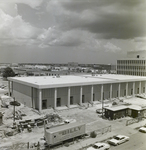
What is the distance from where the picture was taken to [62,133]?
92.3ft

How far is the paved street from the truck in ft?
19.0

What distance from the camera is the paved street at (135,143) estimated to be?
27489 mm

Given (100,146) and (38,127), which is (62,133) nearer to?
(100,146)

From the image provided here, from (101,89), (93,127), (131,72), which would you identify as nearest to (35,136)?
(93,127)

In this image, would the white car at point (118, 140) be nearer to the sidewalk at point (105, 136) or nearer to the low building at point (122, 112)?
the sidewalk at point (105, 136)

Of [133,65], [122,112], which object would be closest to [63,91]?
[122,112]

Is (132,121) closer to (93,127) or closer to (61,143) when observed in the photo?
(93,127)

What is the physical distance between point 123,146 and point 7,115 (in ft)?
91.7

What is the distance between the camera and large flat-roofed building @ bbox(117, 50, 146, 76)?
347 feet

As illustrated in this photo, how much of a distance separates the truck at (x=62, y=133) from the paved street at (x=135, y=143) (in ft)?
19.0

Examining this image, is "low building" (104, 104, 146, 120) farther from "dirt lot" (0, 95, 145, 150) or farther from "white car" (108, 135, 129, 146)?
"white car" (108, 135, 129, 146)

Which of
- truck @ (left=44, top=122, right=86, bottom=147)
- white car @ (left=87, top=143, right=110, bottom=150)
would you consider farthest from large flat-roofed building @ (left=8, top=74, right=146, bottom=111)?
white car @ (left=87, top=143, right=110, bottom=150)

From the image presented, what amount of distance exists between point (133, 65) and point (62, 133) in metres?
91.8

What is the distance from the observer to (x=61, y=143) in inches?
1132
